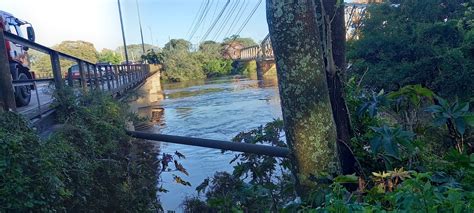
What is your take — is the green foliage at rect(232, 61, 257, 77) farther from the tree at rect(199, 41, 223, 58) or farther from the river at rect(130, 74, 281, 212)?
the river at rect(130, 74, 281, 212)

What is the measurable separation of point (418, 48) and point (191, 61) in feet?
152

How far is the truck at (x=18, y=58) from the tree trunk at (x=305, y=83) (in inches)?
174

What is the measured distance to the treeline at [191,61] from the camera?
172ft

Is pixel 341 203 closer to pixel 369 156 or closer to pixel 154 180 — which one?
pixel 369 156

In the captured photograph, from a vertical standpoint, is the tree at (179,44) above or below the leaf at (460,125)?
above

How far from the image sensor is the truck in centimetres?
594

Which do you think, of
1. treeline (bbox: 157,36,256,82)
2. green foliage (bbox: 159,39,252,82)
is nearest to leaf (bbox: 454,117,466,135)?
treeline (bbox: 157,36,256,82)

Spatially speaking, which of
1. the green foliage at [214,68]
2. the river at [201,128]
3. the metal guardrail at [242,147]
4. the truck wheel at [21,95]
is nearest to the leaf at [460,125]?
the metal guardrail at [242,147]

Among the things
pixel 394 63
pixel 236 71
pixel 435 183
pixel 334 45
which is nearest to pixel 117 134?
pixel 334 45

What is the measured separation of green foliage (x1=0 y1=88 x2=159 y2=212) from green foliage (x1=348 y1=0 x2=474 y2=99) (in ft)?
22.1

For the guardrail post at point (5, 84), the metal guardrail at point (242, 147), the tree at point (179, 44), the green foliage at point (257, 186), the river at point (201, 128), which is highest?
the tree at point (179, 44)

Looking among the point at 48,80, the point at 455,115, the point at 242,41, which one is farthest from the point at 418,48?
the point at 242,41

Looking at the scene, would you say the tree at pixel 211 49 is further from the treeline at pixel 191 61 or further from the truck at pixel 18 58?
the truck at pixel 18 58

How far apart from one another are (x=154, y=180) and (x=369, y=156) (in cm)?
438
